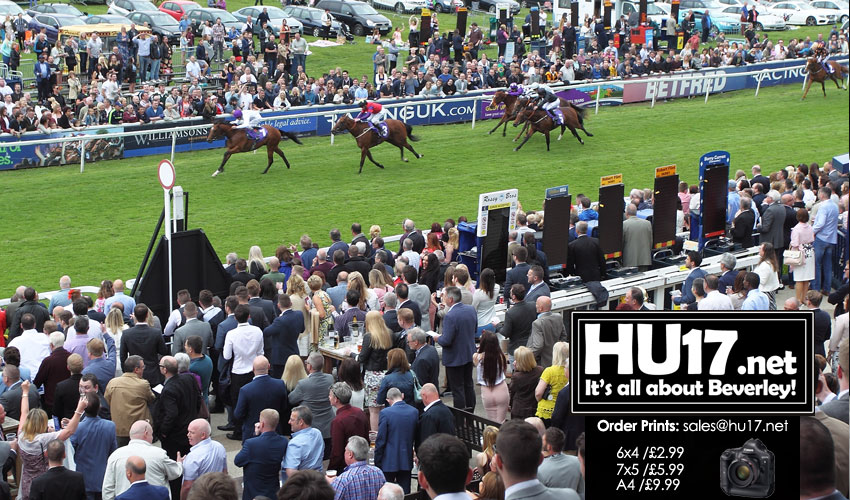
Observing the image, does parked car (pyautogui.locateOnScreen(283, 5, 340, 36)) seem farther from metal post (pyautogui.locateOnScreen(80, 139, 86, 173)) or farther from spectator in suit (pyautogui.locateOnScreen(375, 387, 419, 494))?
spectator in suit (pyautogui.locateOnScreen(375, 387, 419, 494))

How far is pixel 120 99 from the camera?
24266 mm

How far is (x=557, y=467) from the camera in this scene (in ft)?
21.9

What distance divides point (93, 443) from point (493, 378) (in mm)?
3250

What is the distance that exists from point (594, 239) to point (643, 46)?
80.3 feet

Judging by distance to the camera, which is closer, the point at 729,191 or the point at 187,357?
the point at 187,357

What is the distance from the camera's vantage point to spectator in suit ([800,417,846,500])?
3395mm

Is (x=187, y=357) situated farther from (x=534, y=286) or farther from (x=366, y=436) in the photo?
(x=534, y=286)

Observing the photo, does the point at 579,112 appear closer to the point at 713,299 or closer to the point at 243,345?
the point at 713,299

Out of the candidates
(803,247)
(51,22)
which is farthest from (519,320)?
(51,22)

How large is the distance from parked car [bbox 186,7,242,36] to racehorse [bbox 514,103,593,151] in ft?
50.7

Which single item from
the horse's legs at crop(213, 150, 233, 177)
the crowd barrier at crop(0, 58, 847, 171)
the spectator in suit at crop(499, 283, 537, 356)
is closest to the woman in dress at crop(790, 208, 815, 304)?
the spectator in suit at crop(499, 283, 537, 356)

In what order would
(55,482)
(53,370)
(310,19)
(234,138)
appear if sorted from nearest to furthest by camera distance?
(55,482) < (53,370) < (234,138) < (310,19)

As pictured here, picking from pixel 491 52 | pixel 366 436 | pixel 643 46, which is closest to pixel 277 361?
pixel 366 436

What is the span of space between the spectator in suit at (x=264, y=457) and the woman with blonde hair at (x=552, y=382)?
2.10 m
